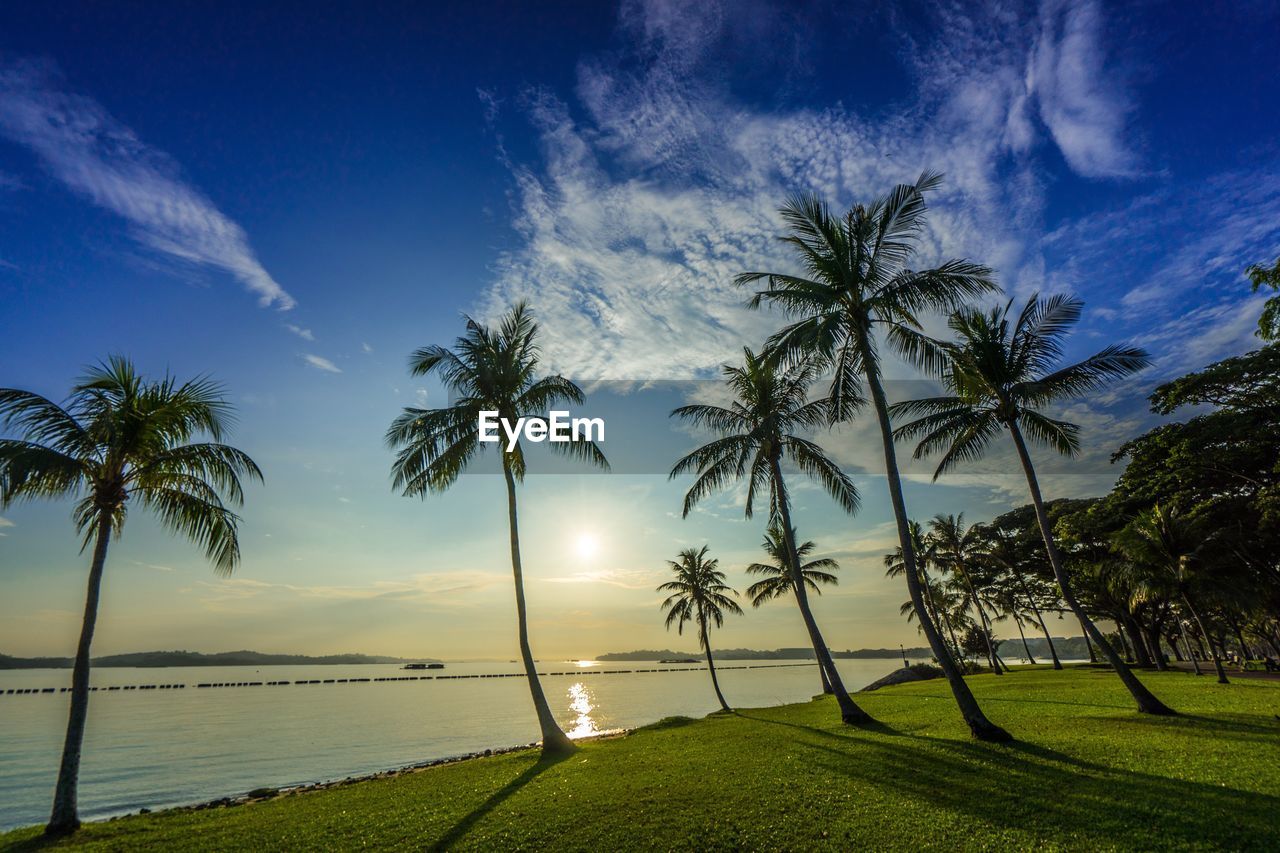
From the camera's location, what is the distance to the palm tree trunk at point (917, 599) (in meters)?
12.8

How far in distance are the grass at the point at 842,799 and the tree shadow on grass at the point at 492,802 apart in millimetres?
60

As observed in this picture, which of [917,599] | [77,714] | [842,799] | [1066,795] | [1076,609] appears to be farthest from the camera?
[1076,609]

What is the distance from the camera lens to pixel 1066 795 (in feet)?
27.3

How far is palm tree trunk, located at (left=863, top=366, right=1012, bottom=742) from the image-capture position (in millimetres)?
12758

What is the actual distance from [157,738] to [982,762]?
50.0m

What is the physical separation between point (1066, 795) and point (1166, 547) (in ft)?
78.3

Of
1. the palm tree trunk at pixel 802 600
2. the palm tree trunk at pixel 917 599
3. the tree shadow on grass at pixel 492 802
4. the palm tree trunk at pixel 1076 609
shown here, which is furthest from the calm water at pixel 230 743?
the palm tree trunk at pixel 1076 609

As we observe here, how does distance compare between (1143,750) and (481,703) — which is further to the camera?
(481,703)

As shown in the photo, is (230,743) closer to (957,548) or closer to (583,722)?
(583,722)

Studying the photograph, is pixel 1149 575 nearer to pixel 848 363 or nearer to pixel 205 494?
pixel 848 363

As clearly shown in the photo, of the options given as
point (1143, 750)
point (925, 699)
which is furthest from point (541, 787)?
point (925, 699)

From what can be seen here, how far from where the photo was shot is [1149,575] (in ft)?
83.8

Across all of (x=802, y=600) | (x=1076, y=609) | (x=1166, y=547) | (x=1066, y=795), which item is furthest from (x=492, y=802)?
(x=1166, y=547)

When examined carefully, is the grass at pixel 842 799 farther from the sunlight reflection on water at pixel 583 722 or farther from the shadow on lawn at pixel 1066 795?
the sunlight reflection on water at pixel 583 722
